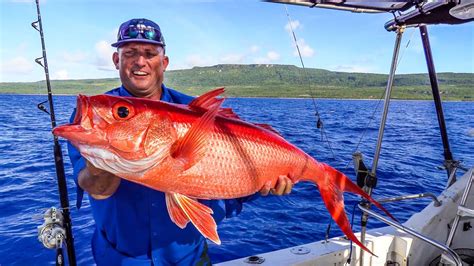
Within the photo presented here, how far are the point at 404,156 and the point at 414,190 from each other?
22.2ft

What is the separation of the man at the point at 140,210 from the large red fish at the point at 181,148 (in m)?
0.37

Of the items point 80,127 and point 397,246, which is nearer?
point 80,127

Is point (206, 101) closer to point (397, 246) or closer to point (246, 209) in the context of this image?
point (397, 246)

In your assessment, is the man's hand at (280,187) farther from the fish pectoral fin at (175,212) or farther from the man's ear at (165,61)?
the man's ear at (165,61)

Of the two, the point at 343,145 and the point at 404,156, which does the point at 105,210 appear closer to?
the point at 404,156

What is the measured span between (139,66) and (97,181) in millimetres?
992

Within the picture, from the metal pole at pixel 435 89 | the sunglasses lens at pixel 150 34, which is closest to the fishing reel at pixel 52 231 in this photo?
the sunglasses lens at pixel 150 34

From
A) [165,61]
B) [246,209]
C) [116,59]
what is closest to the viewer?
[116,59]

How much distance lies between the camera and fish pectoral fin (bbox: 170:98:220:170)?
1973 mm

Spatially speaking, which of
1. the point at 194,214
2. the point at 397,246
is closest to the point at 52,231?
the point at 194,214

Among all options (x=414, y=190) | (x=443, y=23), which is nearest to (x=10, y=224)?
(x=443, y=23)

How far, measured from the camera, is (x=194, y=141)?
2.00 m

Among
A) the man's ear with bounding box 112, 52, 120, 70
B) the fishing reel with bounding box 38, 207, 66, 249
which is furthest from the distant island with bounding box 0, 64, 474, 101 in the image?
the man's ear with bounding box 112, 52, 120, 70

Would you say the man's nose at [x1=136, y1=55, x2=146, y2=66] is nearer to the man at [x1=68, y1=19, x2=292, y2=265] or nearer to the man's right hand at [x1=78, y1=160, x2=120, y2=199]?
Answer: the man at [x1=68, y1=19, x2=292, y2=265]
